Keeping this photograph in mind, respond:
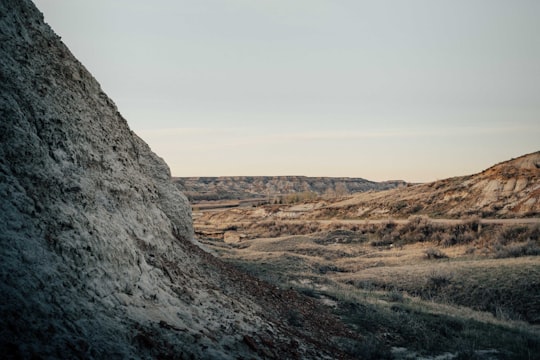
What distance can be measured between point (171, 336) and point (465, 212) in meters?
32.6

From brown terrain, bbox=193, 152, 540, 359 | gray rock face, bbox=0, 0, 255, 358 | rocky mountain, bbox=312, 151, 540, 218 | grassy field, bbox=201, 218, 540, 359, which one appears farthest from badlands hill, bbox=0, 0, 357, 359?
rocky mountain, bbox=312, 151, 540, 218

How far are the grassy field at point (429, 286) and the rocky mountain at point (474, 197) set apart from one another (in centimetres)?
652

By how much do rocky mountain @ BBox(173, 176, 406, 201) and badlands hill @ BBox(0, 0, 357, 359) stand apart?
130913 millimetres

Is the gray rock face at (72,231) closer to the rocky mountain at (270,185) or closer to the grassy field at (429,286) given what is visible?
the grassy field at (429,286)

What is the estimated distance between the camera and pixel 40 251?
4.35 m

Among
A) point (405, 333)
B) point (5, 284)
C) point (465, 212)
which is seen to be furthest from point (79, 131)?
point (465, 212)

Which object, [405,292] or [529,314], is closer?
[529,314]

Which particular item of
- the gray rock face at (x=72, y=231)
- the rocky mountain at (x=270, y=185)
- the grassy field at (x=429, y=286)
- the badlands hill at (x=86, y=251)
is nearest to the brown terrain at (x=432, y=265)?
the grassy field at (x=429, y=286)

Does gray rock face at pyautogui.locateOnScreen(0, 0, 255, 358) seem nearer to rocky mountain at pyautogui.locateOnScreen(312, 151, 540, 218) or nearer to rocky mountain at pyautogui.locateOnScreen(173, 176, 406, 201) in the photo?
rocky mountain at pyautogui.locateOnScreen(312, 151, 540, 218)

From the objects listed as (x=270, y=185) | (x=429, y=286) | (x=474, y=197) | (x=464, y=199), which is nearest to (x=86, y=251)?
(x=429, y=286)

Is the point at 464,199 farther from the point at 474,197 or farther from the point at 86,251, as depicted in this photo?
the point at 86,251

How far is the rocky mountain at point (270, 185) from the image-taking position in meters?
147

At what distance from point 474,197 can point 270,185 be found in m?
129

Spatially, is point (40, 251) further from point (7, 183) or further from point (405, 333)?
point (405, 333)
